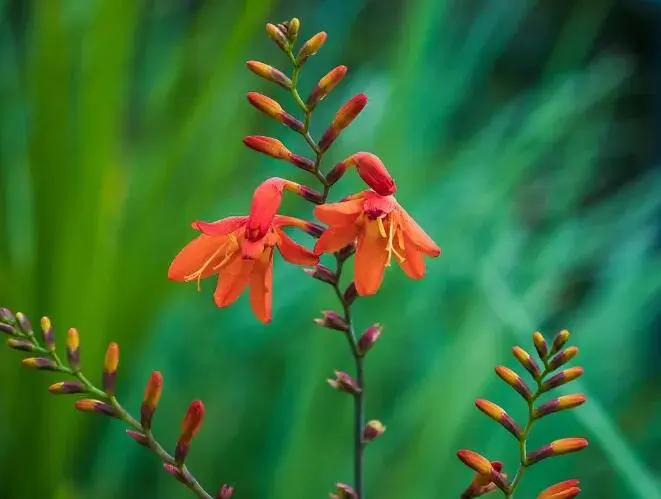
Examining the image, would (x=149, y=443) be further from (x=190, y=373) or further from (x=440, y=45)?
(x=440, y=45)

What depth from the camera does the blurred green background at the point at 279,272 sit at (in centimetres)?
69

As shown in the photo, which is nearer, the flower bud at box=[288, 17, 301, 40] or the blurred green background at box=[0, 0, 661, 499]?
the flower bud at box=[288, 17, 301, 40]

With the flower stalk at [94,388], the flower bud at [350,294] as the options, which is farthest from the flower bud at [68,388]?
the flower bud at [350,294]

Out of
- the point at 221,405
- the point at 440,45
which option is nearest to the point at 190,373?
the point at 221,405

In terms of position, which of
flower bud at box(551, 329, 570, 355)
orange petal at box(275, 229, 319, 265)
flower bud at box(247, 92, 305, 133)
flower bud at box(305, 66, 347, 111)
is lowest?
flower bud at box(551, 329, 570, 355)

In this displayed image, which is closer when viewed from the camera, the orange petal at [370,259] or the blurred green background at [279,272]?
the orange petal at [370,259]

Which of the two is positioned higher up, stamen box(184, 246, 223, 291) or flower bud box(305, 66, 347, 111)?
flower bud box(305, 66, 347, 111)

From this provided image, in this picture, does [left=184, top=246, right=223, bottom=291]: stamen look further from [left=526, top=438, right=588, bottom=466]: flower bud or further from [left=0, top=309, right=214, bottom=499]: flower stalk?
[left=526, top=438, right=588, bottom=466]: flower bud

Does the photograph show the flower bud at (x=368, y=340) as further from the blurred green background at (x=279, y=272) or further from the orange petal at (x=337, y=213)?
the blurred green background at (x=279, y=272)

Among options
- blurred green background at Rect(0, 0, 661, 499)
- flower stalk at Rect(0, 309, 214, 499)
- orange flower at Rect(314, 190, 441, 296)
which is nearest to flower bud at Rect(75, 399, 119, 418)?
flower stalk at Rect(0, 309, 214, 499)

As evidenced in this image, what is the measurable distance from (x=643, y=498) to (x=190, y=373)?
429 mm

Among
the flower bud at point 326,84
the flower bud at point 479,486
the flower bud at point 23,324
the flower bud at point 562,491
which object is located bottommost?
the flower bud at point 479,486

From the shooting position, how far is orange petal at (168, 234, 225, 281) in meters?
0.33

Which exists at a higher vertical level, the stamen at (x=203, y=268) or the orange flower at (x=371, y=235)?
the orange flower at (x=371, y=235)
